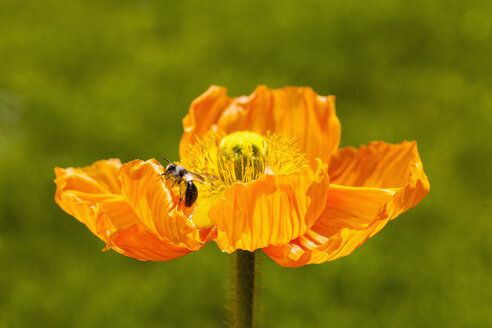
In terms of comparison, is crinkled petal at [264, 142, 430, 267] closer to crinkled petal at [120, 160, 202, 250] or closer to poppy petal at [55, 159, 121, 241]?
crinkled petal at [120, 160, 202, 250]

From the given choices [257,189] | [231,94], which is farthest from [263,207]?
[231,94]

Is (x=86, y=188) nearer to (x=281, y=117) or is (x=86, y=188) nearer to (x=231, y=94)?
Answer: (x=281, y=117)

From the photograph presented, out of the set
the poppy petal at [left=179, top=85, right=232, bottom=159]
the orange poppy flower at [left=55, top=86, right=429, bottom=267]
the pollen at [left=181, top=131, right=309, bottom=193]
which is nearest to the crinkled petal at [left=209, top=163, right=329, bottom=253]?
the orange poppy flower at [left=55, top=86, right=429, bottom=267]

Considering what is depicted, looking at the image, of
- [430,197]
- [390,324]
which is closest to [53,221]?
[390,324]

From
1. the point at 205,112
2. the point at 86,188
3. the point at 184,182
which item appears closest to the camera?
the point at 184,182

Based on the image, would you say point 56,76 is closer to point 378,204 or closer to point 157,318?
point 157,318

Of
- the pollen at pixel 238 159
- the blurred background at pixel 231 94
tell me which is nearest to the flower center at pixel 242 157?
the pollen at pixel 238 159

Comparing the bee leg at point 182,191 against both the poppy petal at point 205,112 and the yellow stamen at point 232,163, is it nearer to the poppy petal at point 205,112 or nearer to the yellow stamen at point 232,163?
the yellow stamen at point 232,163
